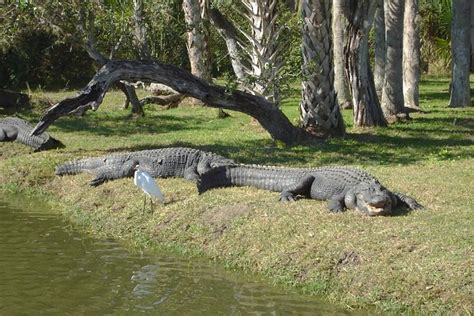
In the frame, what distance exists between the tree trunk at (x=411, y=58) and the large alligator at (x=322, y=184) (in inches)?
398

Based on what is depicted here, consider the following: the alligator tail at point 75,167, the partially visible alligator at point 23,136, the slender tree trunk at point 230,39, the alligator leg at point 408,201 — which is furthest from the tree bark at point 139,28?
the alligator leg at point 408,201

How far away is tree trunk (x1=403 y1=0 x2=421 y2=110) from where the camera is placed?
19562mm

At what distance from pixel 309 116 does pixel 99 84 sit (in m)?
3.99

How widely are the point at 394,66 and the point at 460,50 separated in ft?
9.44

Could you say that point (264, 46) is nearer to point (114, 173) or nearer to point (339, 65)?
point (339, 65)

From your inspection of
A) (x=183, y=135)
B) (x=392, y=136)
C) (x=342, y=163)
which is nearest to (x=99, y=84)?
(x=183, y=135)

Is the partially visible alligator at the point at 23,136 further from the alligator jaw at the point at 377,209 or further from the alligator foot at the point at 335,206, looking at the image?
the alligator jaw at the point at 377,209

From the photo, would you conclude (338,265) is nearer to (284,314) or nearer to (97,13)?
(284,314)

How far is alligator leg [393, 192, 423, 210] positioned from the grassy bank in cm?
14

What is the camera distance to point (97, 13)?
15586mm

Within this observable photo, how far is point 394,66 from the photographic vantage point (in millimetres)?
16719

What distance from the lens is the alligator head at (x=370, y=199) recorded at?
27.8 feet

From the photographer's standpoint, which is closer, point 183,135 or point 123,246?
point 123,246

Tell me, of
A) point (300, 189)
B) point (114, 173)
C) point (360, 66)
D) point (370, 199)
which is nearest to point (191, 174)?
point (114, 173)
